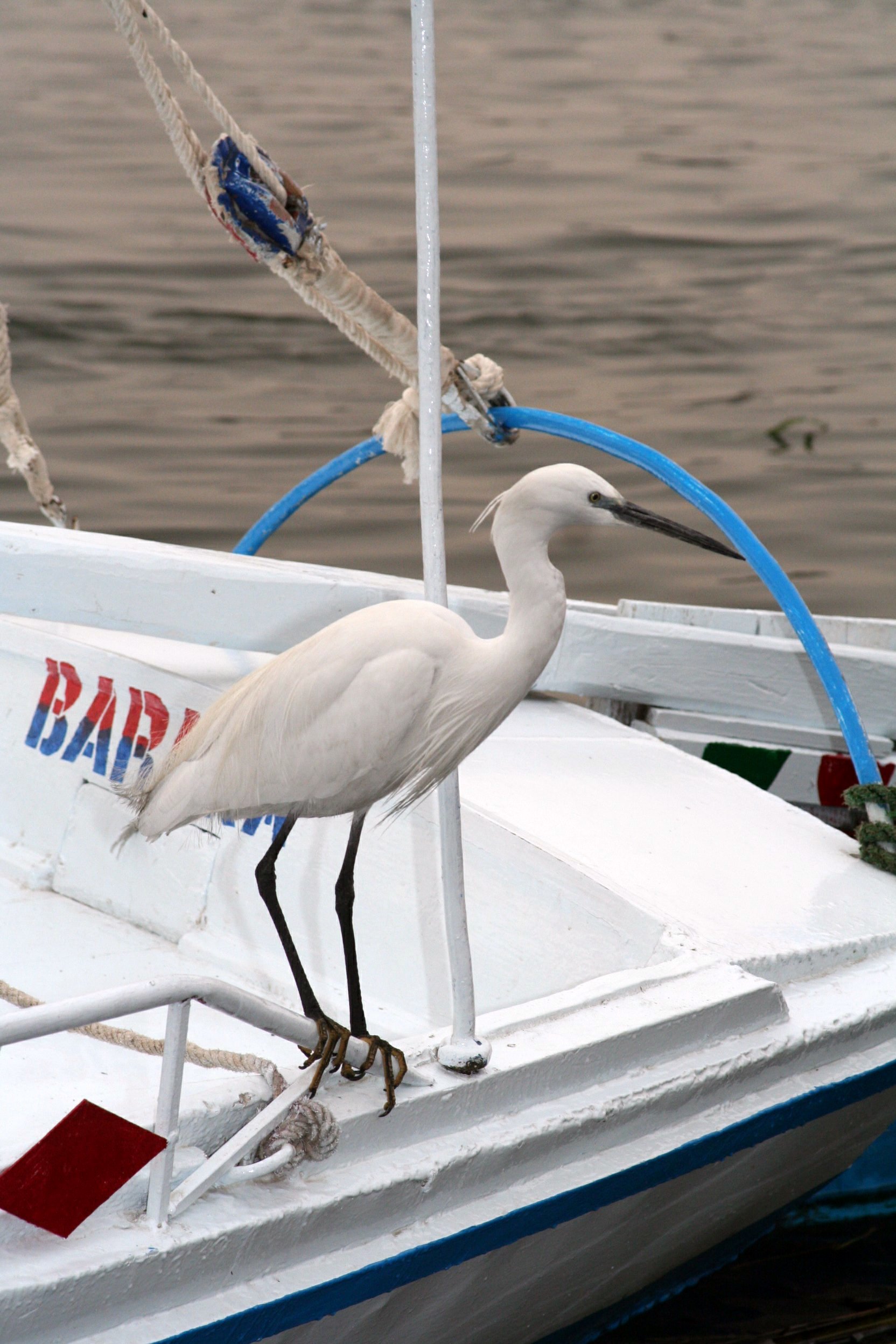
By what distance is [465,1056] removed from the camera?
1395mm

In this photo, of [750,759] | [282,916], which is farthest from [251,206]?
[750,759]

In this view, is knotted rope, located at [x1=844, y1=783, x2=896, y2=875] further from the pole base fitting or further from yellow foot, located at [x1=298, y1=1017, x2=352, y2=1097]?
yellow foot, located at [x1=298, y1=1017, x2=352, y2=1097]

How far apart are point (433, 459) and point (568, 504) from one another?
0.19m

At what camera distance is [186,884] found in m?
2.30

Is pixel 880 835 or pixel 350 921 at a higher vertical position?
pixel 350 921

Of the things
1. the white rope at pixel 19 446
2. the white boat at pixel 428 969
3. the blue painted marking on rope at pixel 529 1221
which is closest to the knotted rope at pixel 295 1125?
the white boat at pixel 428 969

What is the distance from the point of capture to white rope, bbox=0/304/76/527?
2.80 metres

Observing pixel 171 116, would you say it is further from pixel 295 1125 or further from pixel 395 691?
pixel 295 1125

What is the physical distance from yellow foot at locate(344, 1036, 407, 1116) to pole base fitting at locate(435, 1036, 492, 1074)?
0.05 meters

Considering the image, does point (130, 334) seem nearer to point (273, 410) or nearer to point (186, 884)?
point (273, 410)

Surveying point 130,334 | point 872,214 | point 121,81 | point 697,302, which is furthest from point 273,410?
point 121,81

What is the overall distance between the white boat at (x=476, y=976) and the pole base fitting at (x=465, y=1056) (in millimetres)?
14

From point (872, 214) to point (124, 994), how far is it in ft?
35.1

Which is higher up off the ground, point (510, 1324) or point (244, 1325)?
point (244, 1325)
